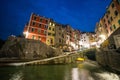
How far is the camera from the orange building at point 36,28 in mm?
45513

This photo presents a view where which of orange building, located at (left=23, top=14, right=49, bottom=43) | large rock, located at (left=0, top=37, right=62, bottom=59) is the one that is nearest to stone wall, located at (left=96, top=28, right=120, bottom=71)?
large rock, located at (left=0, top=37, right=62, bottom=59)

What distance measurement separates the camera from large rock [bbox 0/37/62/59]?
32675 mm

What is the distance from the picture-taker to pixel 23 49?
34.2 metres

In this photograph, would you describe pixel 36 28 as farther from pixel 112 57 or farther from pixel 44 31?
pixel 112 57

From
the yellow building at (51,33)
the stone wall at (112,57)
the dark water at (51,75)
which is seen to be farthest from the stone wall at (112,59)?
the yellow building at (51,33)

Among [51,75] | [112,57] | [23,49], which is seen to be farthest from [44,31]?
[112,57]

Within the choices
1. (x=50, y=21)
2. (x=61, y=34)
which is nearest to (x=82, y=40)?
(x=61, y=34)

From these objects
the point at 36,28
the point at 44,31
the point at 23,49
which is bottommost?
the point at 23,49

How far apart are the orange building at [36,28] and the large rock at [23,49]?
9.49 metres

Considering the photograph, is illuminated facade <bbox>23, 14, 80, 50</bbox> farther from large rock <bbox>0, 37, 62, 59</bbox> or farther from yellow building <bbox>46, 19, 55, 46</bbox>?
large rock <bbox>0, 37, 62, 59</bbox>

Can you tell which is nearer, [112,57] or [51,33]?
Answer: [112,57]

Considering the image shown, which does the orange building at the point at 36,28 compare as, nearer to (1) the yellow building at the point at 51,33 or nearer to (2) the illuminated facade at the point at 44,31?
(2) the illuminated facade at the point at 44,31

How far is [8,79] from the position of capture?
46.2 ft

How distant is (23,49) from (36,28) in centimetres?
1735
